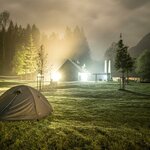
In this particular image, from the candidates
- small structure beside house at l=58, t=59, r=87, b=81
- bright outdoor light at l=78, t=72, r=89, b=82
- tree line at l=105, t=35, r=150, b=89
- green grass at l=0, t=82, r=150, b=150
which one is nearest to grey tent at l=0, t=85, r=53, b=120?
green grass at l=0, t=82, r=150, b=150

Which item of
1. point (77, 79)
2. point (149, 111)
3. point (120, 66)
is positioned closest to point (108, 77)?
point (77, 79)

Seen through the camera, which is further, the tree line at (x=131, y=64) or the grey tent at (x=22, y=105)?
the tree line at (x=131, y=64)

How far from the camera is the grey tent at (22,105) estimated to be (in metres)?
11.7

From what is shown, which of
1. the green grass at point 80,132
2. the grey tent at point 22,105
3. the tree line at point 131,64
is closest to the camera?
the green grass at point 80,132

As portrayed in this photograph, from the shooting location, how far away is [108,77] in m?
66.2

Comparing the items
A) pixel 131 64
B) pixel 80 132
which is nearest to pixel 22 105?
pixel 80 132

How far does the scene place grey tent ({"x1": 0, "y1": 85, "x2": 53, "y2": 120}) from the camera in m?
11.7

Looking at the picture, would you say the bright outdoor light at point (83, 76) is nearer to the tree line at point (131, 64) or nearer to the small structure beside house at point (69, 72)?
the small structure beside house at point (69, 72)

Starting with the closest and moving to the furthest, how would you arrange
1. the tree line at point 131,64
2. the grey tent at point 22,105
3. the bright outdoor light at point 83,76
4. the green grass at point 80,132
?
the green grass at point 80,132 < the grey tent at point 22,105 < the tree line at point 131,64 < the bright outdoor light at point 83,76

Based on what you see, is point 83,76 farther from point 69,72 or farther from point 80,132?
point 80,132

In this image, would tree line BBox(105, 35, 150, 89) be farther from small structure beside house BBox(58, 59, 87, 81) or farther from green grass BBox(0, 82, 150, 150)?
green grass BBox(0, 82, 150, 150)

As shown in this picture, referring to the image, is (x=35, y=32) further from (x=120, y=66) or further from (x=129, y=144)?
(x=129, y=144)

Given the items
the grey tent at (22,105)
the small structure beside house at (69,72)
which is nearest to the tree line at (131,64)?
the small structure beside house at (69,72)

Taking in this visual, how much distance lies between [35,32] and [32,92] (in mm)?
92879
